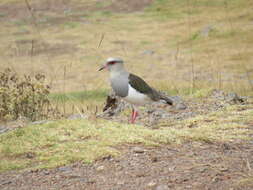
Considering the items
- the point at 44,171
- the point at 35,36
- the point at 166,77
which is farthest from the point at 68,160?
the point at 35,36

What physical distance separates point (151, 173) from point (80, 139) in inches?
44.1

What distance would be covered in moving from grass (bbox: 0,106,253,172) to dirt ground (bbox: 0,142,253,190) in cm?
13

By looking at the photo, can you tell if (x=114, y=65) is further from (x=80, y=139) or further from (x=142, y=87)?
(x=80, y=139)

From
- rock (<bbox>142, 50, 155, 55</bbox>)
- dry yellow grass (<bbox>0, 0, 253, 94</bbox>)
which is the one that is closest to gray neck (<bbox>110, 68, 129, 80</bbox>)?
dry yellow grass (<bbox>0, 0, 253, 94</bbox>)

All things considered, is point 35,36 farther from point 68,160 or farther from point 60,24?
point 68,160

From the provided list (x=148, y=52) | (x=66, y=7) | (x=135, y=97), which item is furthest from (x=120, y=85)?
(x=66, y=7)

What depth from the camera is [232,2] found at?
1077 inches

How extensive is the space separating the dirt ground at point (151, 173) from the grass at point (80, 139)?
132 millimetres

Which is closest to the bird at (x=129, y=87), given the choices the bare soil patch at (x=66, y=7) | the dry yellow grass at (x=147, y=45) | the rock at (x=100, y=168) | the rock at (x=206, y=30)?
the rock at (x=100, y=168)

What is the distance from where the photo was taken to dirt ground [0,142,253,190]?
415cm

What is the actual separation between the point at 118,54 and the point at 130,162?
1615cm

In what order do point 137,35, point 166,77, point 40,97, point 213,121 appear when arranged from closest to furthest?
point 213,121
point 40,97
point 166,77
point 137,35

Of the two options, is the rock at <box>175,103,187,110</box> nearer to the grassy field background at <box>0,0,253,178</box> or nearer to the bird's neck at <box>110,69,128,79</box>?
the grassy field background at <box>0,0,253,178</box>

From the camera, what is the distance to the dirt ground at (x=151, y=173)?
4.15 metres
